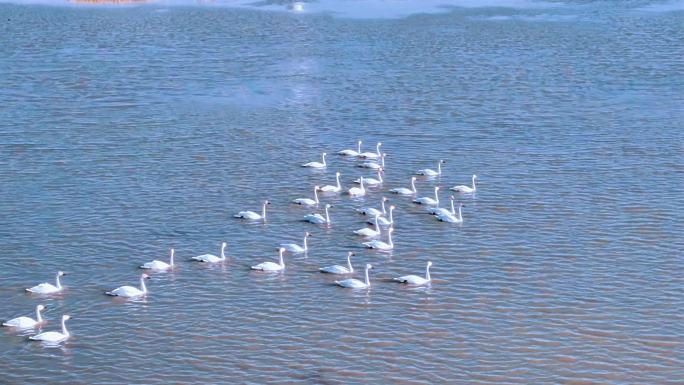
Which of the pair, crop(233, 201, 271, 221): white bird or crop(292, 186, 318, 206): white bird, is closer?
crop(233, 201, 271, 221): white bird

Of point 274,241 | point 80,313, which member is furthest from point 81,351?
point 274,241

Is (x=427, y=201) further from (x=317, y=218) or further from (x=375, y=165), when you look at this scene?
(x=375, y=165)

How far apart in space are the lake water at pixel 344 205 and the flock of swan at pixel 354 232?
0.27m

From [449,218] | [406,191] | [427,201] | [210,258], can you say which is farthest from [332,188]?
[210,258]

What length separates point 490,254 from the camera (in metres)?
29.3

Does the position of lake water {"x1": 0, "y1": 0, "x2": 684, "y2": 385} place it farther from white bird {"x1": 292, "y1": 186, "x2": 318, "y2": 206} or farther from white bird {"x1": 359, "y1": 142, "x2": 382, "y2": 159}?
white bird {"x1": 359, "y1": 142, "x2": 382, "y2": 159}

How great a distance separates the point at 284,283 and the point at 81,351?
517 centimetres

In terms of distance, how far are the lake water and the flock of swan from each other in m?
0.27

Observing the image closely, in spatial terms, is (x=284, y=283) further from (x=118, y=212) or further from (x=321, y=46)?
(x=321, y=46)

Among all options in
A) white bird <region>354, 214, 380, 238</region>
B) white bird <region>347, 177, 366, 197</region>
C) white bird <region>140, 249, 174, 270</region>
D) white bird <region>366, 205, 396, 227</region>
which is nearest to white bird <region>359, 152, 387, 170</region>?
white bird <region>347, 177, 366, 197</region>

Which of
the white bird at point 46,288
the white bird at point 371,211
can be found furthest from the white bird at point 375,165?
the white bird at point 46,288

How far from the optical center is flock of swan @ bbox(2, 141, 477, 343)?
25547 millimetres

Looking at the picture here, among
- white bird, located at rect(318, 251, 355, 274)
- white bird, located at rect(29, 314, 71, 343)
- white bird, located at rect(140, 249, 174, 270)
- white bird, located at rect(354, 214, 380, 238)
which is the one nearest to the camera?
white bird, located at rect(29, 314, 71, 343)

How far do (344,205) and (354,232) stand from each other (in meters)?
2.56
